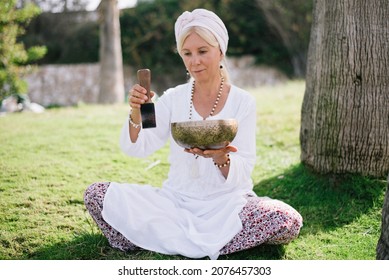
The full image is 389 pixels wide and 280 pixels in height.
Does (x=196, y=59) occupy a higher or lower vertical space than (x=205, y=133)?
higher

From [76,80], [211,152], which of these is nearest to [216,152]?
[211,152]

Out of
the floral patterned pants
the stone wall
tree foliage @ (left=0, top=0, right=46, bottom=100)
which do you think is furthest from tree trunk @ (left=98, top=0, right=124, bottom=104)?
Answer: the floral patterned pants

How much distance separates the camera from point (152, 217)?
287 centimetres

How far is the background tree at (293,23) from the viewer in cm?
1352

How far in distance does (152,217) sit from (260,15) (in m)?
12.6

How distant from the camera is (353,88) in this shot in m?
3.56

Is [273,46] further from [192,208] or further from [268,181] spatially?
[192,208]

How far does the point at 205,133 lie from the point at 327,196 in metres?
1.64

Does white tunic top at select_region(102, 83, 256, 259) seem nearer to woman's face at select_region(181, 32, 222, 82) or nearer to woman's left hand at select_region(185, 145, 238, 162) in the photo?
woman's left hand at select_region(185, 145, 238, 162)

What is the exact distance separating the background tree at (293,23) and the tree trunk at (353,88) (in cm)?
1026

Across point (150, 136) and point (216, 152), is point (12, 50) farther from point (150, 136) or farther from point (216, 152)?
point (216, 152)

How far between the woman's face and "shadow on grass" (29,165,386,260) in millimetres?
1220

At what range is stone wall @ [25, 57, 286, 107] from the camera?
13758 mm

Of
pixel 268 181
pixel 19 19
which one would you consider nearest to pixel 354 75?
pixel 268 181
